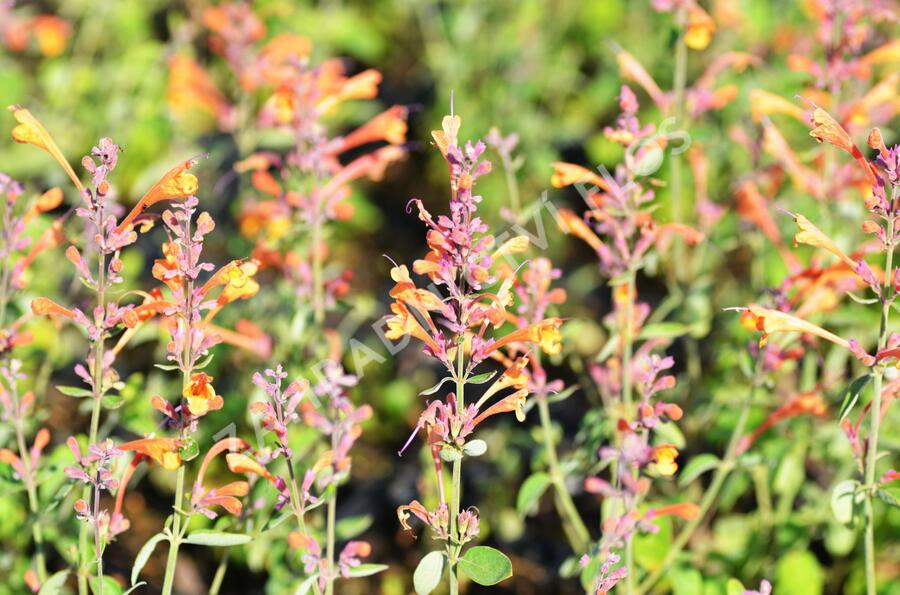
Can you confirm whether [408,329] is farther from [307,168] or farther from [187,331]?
[307,168]

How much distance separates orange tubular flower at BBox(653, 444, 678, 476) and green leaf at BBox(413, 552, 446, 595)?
740mm

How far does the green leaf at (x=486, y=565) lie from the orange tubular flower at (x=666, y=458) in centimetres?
64

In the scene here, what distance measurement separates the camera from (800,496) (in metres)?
4.56

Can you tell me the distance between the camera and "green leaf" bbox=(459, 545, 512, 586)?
256cm

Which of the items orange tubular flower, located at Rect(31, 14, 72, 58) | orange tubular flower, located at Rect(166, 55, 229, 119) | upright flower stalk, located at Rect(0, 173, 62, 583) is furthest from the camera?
orange tubular flower, located at Rect(31, 14, 72, 58)

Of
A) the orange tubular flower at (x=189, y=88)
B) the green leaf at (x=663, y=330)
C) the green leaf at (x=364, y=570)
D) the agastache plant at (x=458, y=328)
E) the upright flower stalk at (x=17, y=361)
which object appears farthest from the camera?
the orange tubular flower at (x=189, y=88)

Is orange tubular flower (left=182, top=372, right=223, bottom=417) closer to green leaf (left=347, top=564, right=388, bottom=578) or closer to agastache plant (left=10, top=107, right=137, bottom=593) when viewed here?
agastache plant (left=10, top=107, right=137, bottom=593)

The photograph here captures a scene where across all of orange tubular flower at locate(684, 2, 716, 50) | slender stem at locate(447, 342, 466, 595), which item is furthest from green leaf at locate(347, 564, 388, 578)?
orange tubular flower at locate(684, 2, 716, 50)

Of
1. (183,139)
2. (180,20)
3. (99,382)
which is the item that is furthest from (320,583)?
(180,20)

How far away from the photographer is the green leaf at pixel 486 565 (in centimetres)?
256

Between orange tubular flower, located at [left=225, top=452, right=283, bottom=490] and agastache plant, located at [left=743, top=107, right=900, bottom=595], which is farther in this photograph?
orange tubular flower, located at [left=225, top=452, right=283, bottom=490]

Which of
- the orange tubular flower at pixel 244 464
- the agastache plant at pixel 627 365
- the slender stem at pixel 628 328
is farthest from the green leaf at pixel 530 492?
the orange tubular flower at pixel 244 464

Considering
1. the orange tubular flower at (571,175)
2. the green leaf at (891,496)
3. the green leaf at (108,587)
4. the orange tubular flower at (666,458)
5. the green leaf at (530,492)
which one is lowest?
the green leaf at (530,492)

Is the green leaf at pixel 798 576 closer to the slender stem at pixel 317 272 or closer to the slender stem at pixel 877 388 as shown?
the slender stem at pixel 877 388
